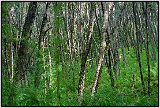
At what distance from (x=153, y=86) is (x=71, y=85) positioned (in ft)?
7.72

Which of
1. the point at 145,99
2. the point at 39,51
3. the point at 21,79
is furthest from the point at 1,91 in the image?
the point at 145,99

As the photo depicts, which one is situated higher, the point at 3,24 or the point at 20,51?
the point at 3,24

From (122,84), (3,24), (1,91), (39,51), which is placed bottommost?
(122,84)

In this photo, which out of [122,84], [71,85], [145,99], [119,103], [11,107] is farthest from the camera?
[122,84]

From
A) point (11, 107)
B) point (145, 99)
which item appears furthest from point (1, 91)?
point (145, 99)

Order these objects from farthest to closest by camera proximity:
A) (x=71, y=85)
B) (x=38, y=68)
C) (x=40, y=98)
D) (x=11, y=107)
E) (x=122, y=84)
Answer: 1. (x=122, y=84)
2. (x=71, y=85)
3. (x=38, y=68)
4. (x=40, y=98)
5. (x=11, y=107)

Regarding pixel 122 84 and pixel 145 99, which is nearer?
pixel 145 99

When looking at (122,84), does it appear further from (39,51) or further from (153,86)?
(39,51)

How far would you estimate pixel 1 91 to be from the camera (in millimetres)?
5992

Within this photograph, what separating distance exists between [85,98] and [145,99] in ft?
4.57

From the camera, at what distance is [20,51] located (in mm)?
6715

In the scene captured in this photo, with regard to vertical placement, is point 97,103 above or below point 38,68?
below

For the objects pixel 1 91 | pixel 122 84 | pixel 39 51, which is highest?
pixel 39 51

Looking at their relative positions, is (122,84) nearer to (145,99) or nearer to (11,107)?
(145,99)
